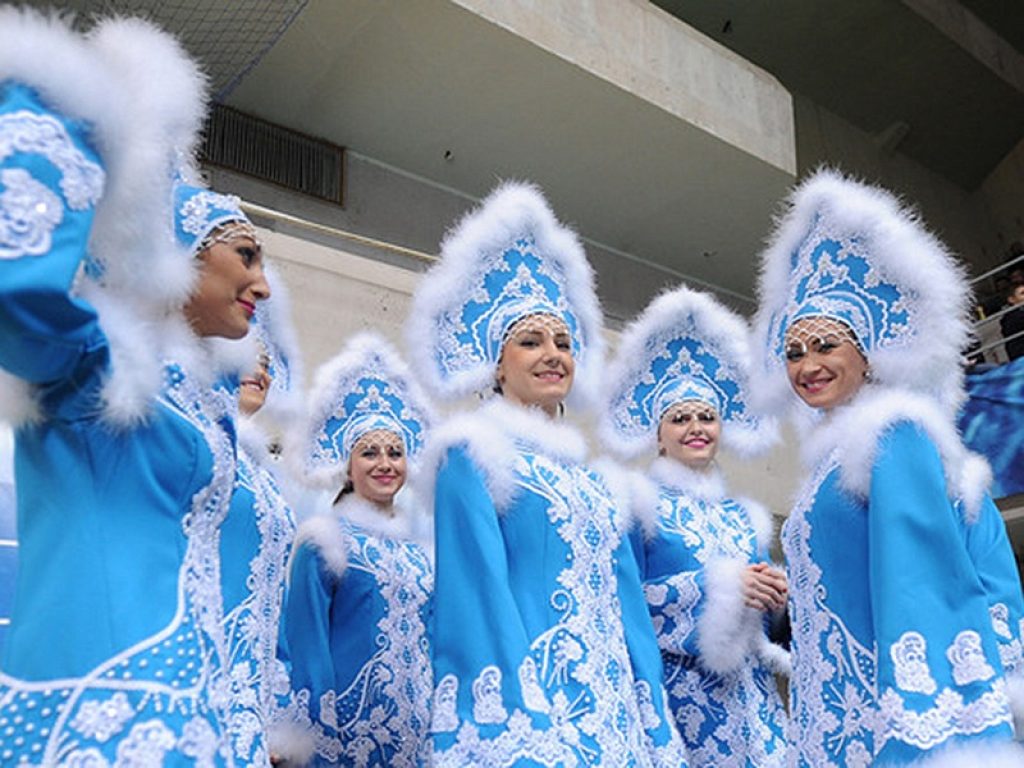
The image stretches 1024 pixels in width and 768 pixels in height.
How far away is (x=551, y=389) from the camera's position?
99.9 inches

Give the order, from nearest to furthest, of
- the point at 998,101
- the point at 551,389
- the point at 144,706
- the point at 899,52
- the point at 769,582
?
the point at 144,706 < the point at 551,389 < the point at 769,582 < the point at 899,52 < the point at 998,101

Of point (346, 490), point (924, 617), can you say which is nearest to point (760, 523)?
point (346, 490)

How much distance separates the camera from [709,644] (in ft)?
9.26

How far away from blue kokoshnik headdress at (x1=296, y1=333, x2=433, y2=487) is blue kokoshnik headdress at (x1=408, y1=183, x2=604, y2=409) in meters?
0.88

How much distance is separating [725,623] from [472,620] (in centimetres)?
96

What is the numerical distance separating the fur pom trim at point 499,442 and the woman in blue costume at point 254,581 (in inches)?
13.2

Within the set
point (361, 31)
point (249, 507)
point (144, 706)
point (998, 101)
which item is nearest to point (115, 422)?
point (144, 706)

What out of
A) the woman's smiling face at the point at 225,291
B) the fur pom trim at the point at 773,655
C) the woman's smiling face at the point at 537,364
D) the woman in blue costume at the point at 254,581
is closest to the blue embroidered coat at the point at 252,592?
the woman in blue costume at the point at 254,581

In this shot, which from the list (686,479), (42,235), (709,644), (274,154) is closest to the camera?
(42,235)

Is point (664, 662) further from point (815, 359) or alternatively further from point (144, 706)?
point (144, 706)

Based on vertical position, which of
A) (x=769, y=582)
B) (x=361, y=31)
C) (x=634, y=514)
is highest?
(x=361, y=31)

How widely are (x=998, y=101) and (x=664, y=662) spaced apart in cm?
965

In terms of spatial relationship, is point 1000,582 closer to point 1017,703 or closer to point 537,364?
point 1017,703

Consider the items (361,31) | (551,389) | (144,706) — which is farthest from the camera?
(361,31)
